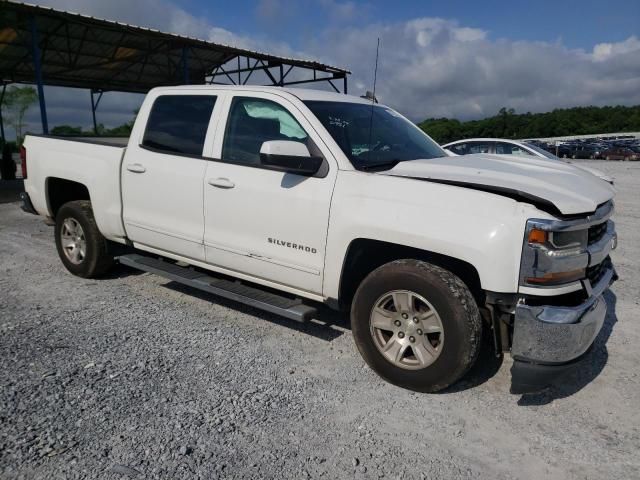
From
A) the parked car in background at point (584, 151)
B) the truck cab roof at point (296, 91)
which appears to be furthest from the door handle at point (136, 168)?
the parked car in background at point (584, 151)

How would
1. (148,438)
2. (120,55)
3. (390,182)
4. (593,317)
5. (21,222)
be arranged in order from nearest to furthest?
(148,438) → (593,317) → (390,182) → (21,222) → (120,55)

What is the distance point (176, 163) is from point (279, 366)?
194cm

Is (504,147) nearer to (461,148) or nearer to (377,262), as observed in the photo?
(461,148)

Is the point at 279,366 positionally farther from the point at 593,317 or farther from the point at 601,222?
the point at 601,222

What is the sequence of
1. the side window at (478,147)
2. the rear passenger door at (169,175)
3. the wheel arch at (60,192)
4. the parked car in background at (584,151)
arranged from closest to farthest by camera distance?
the rear passenger door at (169,175), the wheel arch at (60,192), the side window at (478,147), the parked car in background at (584,151)

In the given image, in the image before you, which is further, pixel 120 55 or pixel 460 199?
pixel 120 55

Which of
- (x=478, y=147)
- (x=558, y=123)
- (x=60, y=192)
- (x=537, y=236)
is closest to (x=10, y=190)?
(x=60, y=192)

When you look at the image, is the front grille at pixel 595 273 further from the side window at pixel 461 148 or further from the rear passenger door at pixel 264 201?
the side window at pixel 461 148

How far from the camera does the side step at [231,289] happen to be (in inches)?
143

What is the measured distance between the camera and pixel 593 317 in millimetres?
2938

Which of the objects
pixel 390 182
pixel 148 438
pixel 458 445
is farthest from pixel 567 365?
pixel 148 438

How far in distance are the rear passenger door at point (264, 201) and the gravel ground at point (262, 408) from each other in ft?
2.12

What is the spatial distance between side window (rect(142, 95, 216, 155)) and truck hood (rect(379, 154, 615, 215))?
172cm

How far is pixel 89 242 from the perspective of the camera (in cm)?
516
